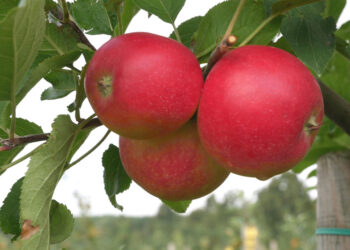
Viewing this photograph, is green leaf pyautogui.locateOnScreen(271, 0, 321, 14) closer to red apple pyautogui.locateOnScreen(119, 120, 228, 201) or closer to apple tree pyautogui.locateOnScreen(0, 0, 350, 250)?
apple tree pyautogui.locateOnScreen(0, 0, 350, 250)

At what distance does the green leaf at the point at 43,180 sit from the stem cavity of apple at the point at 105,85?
0.08m

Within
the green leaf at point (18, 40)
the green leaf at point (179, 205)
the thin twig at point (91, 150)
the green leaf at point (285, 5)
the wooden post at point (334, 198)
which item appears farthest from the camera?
the wooden post at point (334, 198)

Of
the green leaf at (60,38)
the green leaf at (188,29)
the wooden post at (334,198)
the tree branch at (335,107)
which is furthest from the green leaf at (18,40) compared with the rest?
the wooden post at (334,198)

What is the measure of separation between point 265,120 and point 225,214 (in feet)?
39.4

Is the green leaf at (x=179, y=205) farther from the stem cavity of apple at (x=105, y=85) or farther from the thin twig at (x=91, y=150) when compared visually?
the stem cavity of apple at (x=105, y=85)

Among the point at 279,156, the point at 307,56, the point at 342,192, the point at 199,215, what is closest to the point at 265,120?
the point at 279,156

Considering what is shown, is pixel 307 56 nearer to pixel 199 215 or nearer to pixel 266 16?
pixel 266 16

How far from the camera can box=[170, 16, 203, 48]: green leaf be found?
709 mm

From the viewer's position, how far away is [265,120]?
19.8 inches

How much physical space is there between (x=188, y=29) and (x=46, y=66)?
0.22 meters

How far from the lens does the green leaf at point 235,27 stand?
2.08ft

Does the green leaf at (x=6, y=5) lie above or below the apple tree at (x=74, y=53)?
above

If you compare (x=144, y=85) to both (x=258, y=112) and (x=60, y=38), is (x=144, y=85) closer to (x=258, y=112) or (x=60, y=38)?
(x=258, y=112)

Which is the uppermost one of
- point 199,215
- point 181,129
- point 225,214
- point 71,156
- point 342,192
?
point 181,129
